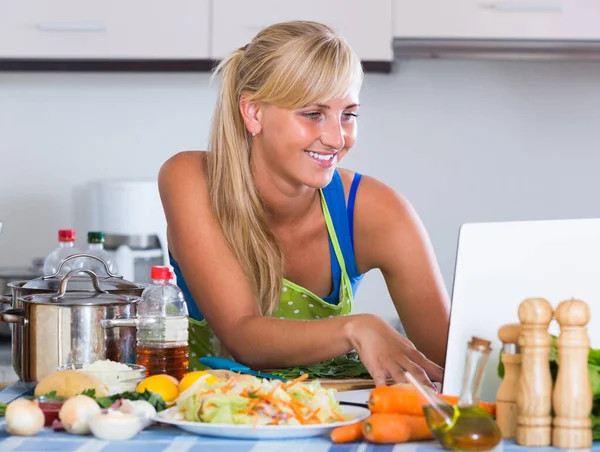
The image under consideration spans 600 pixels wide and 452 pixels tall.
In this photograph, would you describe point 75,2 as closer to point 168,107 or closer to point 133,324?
point 168,107

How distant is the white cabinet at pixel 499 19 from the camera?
289cm

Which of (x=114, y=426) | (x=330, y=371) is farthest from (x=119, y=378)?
(x=330, y=371)

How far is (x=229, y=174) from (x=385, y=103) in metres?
1.50

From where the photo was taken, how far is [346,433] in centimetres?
106

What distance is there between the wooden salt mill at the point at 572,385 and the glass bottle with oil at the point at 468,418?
8 cm

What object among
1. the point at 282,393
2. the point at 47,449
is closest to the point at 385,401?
the point at 282,393

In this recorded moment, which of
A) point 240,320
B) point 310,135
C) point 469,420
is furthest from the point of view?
point 310,135

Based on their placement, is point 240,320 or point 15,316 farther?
point 240,320

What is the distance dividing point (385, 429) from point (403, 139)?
226 centimetres

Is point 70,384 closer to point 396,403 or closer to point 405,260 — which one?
point 396,403

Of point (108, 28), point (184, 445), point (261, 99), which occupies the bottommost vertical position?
point (184, 445)

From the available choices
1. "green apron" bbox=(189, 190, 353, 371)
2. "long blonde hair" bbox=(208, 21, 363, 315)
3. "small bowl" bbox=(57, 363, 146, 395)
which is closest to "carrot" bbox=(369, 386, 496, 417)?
"small bowl" bbox=(57, 363, 146, 395)

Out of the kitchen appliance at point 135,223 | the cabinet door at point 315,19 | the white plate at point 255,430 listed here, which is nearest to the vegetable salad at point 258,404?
the white plate at point 255,430

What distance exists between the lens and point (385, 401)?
1.08 metres
